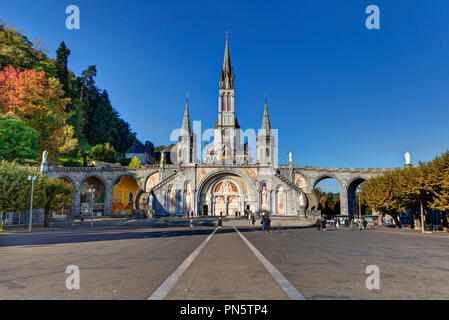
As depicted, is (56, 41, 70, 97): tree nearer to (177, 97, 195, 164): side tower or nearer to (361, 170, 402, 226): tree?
(177, 97, 195, 164): side tower

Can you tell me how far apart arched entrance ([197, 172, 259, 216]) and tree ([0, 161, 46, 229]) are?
2466 cm

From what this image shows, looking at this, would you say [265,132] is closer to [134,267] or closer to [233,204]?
[233,204]

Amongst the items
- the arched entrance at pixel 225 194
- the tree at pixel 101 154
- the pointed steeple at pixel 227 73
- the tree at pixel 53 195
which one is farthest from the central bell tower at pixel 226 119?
the tree at pixel 53 195

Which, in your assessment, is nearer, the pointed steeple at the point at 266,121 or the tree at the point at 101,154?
the pointed steeple at the point at 266,121

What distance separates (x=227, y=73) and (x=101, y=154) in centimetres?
3902

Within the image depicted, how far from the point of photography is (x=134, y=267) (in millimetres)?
8281

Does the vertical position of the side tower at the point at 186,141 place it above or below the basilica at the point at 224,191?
above

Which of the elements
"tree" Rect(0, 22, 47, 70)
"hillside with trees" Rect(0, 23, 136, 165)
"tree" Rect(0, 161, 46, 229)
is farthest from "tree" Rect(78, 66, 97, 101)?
"tree" Rect(0, 161, 46, 229)

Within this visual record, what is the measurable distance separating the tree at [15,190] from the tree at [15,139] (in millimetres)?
9538

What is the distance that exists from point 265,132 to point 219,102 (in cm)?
2157

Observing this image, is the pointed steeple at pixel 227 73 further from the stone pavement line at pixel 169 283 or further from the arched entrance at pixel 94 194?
the stone pavement line at pixel 169 283

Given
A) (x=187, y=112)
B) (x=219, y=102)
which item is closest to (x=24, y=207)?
(x=187, y=112)

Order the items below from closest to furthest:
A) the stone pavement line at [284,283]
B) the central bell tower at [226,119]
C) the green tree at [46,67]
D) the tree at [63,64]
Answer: the stone pavement line at [284,283] < the green tree at [46,67] < the central bell tower at [226,119] < the tree at [63,64]

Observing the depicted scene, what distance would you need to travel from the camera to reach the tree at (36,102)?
39781mm
